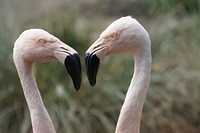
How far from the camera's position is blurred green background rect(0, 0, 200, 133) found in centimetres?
561

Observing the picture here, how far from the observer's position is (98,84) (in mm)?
5852

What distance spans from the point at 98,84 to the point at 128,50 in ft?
8.69

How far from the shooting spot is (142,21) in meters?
6.72

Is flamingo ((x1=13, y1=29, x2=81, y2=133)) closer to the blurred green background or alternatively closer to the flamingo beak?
the flamingo beak

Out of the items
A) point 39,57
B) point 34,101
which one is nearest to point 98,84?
point 34,101

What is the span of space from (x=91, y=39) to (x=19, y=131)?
1.27 meters

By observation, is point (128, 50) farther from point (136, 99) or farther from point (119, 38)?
Answer: point (136, 99)

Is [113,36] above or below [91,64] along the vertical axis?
above

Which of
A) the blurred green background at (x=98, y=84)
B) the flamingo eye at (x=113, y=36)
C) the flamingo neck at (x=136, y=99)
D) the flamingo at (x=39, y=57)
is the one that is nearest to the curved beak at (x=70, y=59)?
the flamingo at (x=39, y=57)

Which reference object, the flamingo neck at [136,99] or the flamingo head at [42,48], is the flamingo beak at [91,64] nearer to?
the flamingo head at [42,48]

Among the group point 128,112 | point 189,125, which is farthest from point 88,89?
point 128,112

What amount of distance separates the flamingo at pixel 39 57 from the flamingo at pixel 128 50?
79mm

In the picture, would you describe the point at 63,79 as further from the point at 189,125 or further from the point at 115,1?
the point at 115,1

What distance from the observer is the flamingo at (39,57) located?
10.3 ft
